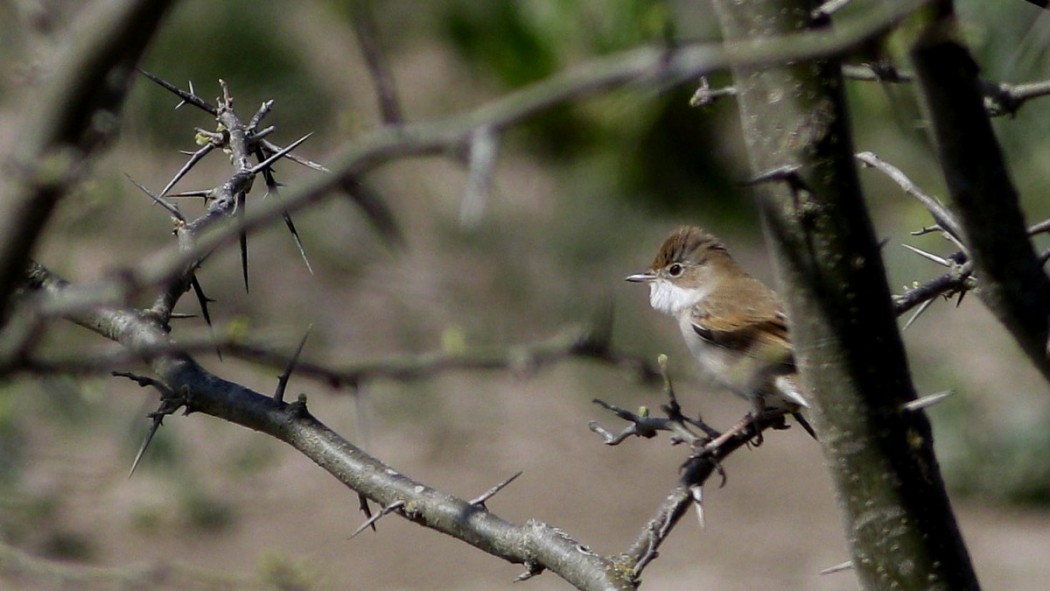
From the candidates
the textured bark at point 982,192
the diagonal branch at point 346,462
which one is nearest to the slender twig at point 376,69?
the textured bark at point 982,192

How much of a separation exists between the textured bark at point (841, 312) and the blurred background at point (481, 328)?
5.87m

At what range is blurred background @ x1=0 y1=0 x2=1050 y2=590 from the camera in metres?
9.22

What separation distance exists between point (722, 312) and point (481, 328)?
6.16 metres

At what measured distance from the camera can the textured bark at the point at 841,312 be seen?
6.58ft

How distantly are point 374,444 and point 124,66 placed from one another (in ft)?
33.7

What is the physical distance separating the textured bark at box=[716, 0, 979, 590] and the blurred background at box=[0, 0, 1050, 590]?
231 inches

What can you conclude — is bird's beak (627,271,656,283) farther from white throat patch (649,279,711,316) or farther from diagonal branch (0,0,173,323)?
diagonal branch (0,0,173,323)

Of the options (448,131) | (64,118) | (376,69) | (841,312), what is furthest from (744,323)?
(64,118)

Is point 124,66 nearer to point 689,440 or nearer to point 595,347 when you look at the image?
point 595,347

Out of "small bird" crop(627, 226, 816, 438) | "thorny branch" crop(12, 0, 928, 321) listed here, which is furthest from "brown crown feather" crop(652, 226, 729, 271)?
"thorny branch" crop(12, 0, 928, 321)

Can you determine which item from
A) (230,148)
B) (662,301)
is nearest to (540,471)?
(662,301)

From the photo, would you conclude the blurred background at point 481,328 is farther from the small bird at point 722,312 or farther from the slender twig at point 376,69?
the slender twig at point 376,69

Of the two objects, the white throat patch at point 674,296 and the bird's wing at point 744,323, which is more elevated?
the white throat patch at point 674,296

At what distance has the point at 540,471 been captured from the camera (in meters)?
11.6
